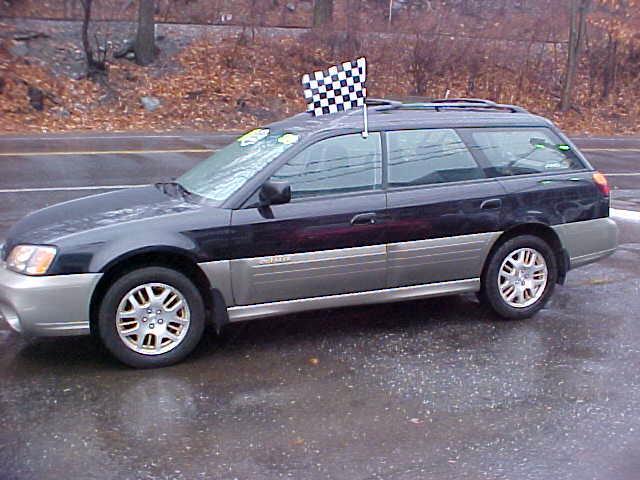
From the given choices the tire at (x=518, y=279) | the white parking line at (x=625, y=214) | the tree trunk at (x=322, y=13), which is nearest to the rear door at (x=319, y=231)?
the tire at (x=518, y=279)

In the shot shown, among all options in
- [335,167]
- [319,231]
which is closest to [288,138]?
[335,167]

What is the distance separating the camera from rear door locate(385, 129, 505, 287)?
5.80 meters

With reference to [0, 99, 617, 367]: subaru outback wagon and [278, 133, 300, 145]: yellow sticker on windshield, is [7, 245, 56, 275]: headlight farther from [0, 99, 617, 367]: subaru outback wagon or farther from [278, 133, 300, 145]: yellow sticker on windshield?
[278, 133, 300, 145]: yellow sticker on windshield

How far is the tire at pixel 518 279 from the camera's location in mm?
6168

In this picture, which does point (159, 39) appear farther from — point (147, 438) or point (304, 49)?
point (147, 438)

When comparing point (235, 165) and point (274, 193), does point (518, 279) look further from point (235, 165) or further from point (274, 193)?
point (235, 165)

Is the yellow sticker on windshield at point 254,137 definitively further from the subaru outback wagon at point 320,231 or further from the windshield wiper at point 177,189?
the windshield wiper at point 177,189

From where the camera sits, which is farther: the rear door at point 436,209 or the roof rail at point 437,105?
the roof rail at point 437,105

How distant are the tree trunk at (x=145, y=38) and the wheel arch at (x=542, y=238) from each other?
65.7 feet

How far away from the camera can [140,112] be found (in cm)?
2189

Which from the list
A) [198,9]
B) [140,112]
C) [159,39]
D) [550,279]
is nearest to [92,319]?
[550,279]

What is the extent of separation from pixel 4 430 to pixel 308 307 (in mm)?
2109

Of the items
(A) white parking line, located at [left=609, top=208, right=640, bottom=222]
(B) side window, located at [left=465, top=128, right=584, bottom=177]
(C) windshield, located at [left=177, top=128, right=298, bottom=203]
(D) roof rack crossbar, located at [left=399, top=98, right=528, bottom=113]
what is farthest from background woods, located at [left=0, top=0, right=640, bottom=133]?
(B) side window, located at [left=465, top=128, right=584, bottom=177]

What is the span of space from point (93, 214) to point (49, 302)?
779 millimetres
